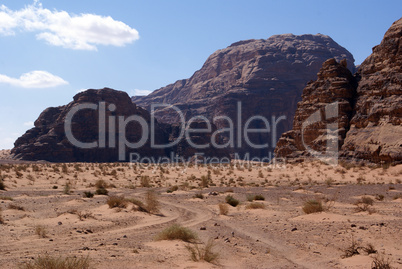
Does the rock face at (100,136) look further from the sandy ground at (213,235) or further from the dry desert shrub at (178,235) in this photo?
the dry desert shrub at (178,235)

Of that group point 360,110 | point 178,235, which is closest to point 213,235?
point 178,235

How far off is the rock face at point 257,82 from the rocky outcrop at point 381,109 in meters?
68.9

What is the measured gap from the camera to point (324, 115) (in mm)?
41500

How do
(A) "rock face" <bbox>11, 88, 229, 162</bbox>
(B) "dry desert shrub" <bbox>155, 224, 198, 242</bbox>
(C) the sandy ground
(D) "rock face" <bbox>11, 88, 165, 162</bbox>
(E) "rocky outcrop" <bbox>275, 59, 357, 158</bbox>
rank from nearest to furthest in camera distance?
(C) the sandy ground, (B) "dry desert shrub" <bbox>155, 224, 198, 242</bbox>, (E) "rocky outcrop" <bbox>275, 59, 357, 158</bbox>, (D) "rock face" <bbox>11, 88, 165, 162</bbox>, (A) "rock face" <bbox>11, 88, 229, 162</bbox>

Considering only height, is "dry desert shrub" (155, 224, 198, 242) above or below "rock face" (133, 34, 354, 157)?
below

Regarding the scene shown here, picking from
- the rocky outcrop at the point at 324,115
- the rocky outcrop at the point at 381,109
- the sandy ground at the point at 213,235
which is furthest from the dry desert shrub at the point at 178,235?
the rocky outcrop at the point at 324,115

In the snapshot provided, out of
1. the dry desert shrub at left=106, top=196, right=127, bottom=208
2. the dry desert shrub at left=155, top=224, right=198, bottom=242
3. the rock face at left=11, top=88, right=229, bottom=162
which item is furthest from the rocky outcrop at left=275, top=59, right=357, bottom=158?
the rock face at left=11, top=88, right=229, bottom=162

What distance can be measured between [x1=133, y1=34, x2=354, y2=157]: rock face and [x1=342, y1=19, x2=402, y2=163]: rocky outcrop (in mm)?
68896

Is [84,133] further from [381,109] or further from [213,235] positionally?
[213,235]

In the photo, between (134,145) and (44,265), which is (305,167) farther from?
(134,145)

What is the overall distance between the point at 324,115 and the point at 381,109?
23.7 feet

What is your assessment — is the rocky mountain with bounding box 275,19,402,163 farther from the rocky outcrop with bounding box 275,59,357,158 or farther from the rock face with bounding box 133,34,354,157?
the rock face with bounding box 133,34,354,157

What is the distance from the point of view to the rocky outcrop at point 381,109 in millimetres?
32875

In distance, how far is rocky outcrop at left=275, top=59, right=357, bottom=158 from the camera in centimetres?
3953
